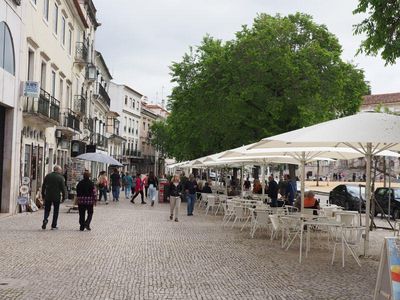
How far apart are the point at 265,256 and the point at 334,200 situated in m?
21.1

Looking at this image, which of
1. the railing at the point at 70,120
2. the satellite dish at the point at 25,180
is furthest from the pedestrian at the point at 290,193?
the railing at the point at 70,120

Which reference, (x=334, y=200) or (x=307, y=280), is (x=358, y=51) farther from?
(x=334, y=200)

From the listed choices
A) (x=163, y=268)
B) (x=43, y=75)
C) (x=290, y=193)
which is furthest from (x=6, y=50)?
(x=290, y=193)

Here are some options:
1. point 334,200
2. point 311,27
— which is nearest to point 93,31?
point 311,27

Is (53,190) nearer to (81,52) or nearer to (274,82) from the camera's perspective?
(274,82)

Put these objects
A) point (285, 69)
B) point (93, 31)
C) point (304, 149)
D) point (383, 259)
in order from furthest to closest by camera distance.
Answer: point (93, 31) → point (285, 69) → point (304, 149) → point (383, 259)

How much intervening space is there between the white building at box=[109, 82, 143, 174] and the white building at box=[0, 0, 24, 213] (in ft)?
193

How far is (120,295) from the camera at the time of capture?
751 cm

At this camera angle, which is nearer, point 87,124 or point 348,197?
point 348,197

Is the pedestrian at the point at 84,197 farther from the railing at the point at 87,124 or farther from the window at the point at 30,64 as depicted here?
the railing at the point at 87,124

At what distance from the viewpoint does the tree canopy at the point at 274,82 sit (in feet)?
93.9

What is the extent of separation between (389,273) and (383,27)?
559 centimetres

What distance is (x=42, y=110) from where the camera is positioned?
22516 mm

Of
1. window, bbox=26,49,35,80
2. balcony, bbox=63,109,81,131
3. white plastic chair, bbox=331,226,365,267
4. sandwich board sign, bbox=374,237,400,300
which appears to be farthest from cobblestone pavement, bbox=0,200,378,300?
balcony, bbox=63,109,81,131
